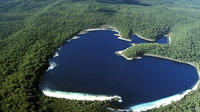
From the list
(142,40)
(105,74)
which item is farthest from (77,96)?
(142,40)

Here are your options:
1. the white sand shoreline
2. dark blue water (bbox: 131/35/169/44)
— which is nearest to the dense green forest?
dark blue water (bbox: 131/35/169/44)

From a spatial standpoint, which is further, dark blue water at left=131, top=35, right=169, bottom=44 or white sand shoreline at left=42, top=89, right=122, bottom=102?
dark blue water at left=131, top=35, right=169, bottom=44

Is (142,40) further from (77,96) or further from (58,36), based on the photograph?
(77,96)

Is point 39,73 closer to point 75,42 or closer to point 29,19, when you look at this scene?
point 75,42

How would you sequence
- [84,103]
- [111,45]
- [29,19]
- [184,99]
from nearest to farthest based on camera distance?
[84,103] → [184,99] → [111,45] → [29,19]

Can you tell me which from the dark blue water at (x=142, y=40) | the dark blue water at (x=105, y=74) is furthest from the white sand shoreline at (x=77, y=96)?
the dark blue water at (x=142, y=40)

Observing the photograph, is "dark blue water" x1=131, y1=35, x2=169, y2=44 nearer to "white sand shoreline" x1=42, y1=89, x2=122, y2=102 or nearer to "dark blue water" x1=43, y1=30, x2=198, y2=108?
"dark blue water" x1=43, y1=30, x2=198, y2=108

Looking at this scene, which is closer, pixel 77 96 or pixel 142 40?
pixel 77 96

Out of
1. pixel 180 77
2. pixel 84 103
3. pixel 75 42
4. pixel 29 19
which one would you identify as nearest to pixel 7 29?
pixel 29 19
